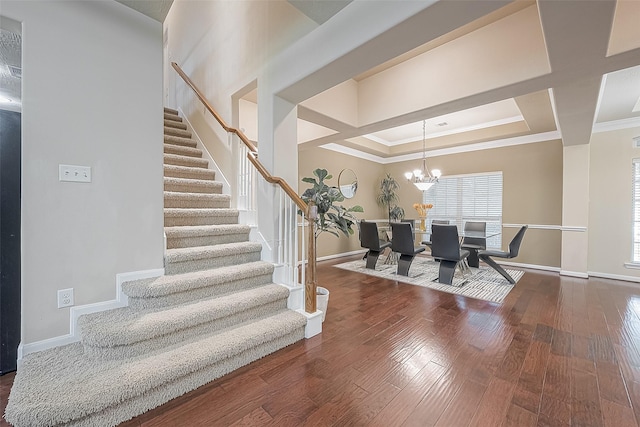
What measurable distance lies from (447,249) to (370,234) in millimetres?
1360

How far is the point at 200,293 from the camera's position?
2156 mm

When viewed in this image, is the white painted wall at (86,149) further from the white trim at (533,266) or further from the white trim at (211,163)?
the white trim at (533,266)

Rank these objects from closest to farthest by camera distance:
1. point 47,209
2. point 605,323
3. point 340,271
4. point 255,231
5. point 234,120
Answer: point 47,209, point 605,323, point 255,231, point 234,120, point 340,271

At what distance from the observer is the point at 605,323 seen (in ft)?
8.70

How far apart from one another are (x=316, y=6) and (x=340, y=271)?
3.90 m

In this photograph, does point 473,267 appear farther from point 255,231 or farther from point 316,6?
point 316,6

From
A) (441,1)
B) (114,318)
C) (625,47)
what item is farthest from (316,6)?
(114,318)

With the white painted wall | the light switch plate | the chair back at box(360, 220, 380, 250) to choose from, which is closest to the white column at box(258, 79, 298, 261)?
the white painted wall

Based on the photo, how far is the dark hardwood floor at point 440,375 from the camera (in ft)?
4.76

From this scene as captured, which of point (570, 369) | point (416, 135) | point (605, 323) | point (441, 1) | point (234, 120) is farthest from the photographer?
point (416, 135)

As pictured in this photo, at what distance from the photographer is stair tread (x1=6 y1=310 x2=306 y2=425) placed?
126 cm

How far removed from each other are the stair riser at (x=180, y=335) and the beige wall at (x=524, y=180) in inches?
139

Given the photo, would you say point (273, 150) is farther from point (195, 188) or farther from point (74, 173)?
point (74, 173)

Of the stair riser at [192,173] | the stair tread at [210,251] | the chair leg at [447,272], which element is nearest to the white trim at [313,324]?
the stair tread at [210,251]
